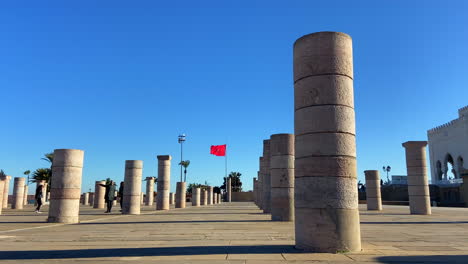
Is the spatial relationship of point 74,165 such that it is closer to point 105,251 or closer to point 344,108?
point 105,251

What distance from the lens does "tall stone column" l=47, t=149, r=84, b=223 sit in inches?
577

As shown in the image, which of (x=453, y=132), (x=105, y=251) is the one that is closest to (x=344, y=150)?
(x=105, y=251)

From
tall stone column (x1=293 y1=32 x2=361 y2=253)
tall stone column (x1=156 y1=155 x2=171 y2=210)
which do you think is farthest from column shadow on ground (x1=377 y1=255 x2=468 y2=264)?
tall stone column (x1=156 y1=155 x2=171 y2=210)

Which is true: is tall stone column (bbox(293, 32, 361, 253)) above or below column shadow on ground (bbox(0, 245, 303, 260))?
above

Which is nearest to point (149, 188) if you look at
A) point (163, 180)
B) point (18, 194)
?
point (18, 194)

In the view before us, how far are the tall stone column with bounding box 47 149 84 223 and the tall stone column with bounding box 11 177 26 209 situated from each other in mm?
19727

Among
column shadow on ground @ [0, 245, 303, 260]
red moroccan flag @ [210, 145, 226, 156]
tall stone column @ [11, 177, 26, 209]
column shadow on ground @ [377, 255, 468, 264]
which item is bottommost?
column shadow on ground @ [0, 245, 303, 260]

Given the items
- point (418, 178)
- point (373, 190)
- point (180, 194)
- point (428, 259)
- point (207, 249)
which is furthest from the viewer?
point (180, 194)

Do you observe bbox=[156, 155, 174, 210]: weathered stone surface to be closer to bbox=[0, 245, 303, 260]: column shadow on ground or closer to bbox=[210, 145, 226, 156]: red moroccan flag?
bbox=[0, 245, 303, 260]: column shadow on ground

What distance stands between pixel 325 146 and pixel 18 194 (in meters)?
31.7

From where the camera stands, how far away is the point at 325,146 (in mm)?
7527

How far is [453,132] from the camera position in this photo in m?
72.7

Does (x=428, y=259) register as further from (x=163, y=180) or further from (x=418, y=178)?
(x=163, y=180)

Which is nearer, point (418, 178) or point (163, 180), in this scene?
point (418, 178)
